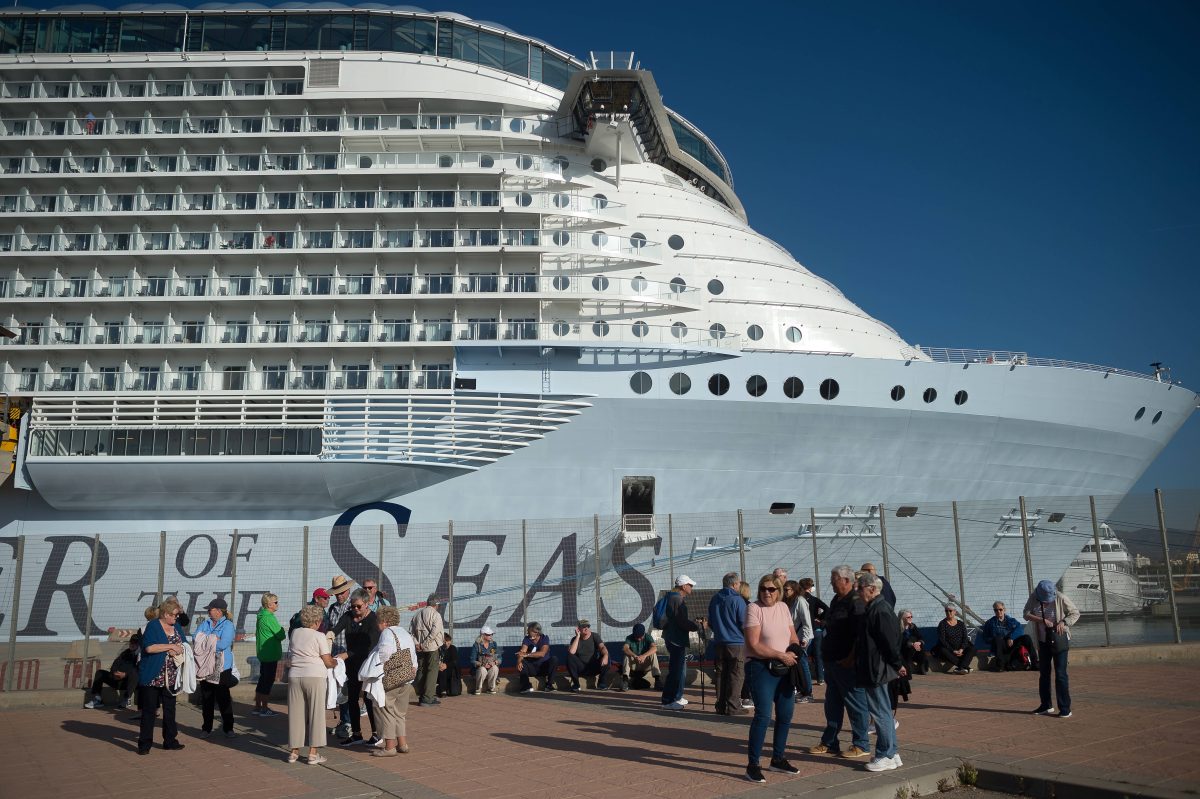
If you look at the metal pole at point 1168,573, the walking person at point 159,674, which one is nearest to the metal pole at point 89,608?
the walking person at point 159,674

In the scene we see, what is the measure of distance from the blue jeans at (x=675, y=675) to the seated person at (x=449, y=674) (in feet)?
11.2

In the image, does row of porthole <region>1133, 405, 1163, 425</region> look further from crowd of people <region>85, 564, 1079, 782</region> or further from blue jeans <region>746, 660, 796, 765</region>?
blue jeans <region>746, 660, 796, 765</region>

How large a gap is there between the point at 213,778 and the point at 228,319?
55.1 feet

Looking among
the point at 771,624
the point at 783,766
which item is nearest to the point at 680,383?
the point at 771,624

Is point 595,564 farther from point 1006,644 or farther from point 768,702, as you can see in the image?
point 768,702

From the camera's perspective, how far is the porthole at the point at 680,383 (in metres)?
19.1

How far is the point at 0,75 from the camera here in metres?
24.8

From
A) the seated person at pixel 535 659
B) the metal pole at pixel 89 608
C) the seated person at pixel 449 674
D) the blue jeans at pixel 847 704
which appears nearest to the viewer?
the blue jeans at pixel 847 704

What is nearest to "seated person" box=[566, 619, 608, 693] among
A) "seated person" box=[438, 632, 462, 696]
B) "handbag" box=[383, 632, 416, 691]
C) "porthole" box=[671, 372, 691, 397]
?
"seated person" box=[438, 632, 462, 696]

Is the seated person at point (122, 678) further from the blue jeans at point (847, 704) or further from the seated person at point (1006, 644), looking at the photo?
the seated person at point (1006, 644)

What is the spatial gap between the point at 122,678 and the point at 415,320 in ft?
38.0

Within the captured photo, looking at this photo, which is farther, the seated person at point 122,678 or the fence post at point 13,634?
the fence post at point 13,634

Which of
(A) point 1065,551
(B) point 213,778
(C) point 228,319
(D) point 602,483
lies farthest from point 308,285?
(A) point 1065,551

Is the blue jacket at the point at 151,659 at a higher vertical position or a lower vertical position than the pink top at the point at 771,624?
lower
